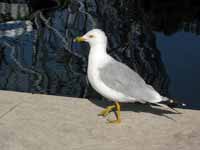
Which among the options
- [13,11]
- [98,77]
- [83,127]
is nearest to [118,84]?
[98,77]

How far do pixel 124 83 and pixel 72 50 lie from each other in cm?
417

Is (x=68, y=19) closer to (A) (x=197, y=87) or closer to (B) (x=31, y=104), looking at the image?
(A) (x=197, y=87)

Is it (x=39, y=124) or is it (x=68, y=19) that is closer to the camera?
(x=39, y=124)

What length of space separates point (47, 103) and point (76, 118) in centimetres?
50

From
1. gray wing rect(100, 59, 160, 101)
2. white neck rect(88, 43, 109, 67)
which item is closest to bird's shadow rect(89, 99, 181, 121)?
gray wing rect(100, 59, 160, 101)

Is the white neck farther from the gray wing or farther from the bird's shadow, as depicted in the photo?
the bird's shadow

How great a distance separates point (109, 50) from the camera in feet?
28.3

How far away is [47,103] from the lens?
4945mm

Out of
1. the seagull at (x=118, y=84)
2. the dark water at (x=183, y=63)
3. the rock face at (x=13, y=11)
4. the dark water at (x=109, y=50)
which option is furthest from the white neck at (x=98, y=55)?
the rock face at (x=13, y=11)

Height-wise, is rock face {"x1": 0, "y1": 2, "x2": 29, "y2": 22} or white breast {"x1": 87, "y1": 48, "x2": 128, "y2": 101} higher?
white breast {"x1": 87, "y1": 48, "x2": 128, "y2": 101}

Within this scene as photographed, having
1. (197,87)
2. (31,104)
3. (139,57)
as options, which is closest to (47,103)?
(31,104)

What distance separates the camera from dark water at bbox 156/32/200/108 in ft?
24.1

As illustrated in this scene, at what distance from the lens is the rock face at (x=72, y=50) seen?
24.4ft

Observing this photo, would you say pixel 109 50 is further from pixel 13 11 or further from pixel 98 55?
pixel 98 55
